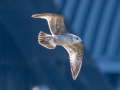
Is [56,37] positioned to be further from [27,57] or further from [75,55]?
[27,57]

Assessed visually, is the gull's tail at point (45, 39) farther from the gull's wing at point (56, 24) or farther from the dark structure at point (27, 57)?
the dark structure at point (27, 57)

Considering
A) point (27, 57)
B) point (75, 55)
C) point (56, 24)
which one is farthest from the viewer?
point (27, 57)

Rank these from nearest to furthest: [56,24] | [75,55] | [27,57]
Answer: [56,24] < [75,55] < [27,57]

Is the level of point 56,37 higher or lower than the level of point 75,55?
higher

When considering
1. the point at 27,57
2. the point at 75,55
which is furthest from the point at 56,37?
the point at 27,57

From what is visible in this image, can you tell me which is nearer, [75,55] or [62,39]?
[62,39]

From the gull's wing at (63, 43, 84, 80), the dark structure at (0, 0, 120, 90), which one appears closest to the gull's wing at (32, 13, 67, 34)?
the gull's wing at (63, 43, 84, 80)

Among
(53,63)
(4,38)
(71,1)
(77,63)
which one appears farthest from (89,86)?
(77,63)

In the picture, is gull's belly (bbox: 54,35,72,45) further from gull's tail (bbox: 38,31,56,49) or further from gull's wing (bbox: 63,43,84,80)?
gull's wing (bbox: 63,43,84,80)
